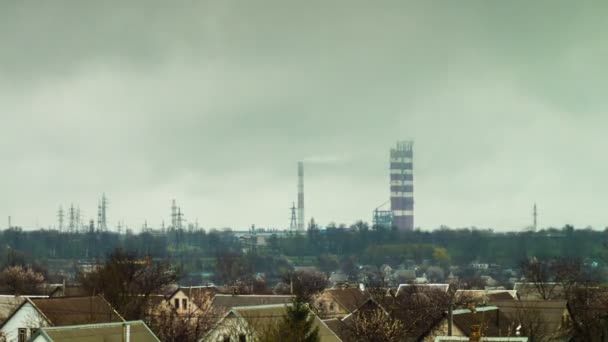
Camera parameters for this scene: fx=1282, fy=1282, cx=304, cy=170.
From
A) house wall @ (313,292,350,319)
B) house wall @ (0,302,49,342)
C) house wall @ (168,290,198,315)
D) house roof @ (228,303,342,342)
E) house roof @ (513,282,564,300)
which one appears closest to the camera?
house roof @ (228,303,342,342)

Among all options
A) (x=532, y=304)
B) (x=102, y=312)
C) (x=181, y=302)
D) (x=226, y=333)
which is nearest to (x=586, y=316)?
(x=532, y=304)

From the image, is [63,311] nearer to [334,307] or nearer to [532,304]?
[532,304]

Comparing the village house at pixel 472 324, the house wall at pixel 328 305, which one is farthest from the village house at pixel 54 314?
the house wall at pixel 328 305

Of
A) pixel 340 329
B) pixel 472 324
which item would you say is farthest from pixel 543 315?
pixel 340 329

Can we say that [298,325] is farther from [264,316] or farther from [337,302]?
[337,302]

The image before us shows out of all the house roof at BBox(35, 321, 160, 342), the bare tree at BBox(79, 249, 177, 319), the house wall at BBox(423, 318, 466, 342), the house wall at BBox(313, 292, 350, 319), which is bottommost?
the house wall at BBox(313, 292, 350, 319)

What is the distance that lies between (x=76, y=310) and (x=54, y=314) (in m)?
0.92

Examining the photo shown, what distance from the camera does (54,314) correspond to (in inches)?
2082

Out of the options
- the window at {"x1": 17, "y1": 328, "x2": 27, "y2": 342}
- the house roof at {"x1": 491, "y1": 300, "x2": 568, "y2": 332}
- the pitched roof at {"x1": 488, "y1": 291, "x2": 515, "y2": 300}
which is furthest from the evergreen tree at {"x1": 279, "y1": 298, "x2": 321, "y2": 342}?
the pitched roof at {"x1": 488, "y1": 291, "x2": 515, "y2": 300}

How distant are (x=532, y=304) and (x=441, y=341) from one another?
1646 centimetres

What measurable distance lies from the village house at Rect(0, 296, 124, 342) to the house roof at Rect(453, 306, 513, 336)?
1371 cm

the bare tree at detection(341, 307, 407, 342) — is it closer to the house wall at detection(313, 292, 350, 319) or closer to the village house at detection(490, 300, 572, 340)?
the village house at detection(490, 300, 572, 340)

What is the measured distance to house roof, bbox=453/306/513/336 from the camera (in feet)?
157

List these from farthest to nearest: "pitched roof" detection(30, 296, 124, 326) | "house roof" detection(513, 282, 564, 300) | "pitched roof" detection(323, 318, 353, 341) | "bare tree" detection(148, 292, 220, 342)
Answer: "house roof" detection(513, 282, 564, 300), "pitched roof" detection(323, 318, 353, 341), "bare tree" detection(148, 292, 220, 342), "pitched roof" detection(30, 296, 124, 326)
